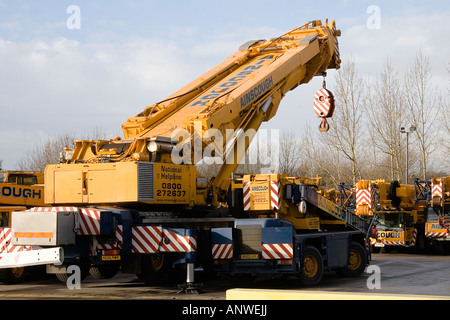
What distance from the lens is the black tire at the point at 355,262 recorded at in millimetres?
16297

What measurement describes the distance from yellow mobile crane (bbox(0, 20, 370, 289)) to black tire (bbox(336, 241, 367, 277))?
0.18 ft

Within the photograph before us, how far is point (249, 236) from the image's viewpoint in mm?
13352

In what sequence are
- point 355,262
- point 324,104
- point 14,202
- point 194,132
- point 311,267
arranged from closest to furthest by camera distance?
point 194,132 < point 311,267 < point 14,202 < point 355,262 < point 324,104

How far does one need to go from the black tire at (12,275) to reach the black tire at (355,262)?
777cm

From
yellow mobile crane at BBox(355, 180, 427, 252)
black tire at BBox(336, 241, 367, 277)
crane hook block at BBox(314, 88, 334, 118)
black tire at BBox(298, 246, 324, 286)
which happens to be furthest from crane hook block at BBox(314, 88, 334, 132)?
yellow mobile crane at BBox(355, 180, 427, 252)

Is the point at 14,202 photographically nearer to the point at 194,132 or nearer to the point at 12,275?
the point at 12,275

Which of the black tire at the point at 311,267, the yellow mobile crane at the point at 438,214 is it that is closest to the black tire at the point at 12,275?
the black tire at the point at 311,267

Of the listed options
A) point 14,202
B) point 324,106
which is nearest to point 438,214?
point 324,106

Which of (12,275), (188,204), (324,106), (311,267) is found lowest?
(12,275)

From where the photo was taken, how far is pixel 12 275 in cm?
1522

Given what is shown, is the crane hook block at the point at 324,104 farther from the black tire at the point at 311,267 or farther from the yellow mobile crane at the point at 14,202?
the yellow mobile crane at the point at 14,202

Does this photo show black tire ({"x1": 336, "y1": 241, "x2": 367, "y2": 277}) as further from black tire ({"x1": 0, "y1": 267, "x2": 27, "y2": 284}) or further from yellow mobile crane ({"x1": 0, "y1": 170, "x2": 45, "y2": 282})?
yellow mobile crane ({"x1": 0, "y1": 170, "x2": 45, "y2": 282})

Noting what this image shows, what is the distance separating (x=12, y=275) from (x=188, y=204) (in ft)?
15.9
